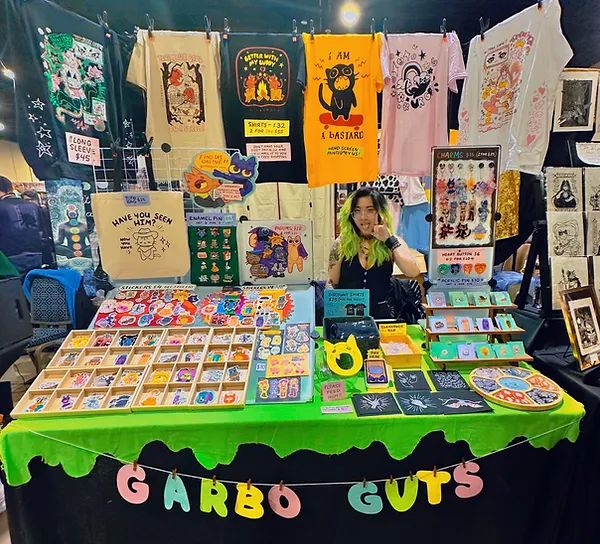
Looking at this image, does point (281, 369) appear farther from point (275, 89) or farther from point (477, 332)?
point (275, 89)

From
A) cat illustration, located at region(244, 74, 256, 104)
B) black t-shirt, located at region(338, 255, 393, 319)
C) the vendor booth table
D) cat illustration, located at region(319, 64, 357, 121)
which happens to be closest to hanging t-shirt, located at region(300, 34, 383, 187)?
cat illustration, located at region(319, 64, 357, 121)

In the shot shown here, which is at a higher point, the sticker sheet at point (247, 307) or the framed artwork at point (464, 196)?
the framed artwork at point (464, 196)

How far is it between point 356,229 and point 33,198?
4.76 metres

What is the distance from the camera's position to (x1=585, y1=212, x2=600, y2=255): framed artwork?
1.63 metres

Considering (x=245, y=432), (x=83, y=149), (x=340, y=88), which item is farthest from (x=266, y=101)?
(x=245, y=432)

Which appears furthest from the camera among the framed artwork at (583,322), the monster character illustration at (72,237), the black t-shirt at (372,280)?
the monster character illustration at (72,237)

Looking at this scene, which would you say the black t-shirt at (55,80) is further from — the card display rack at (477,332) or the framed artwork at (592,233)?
the framed artwork at (592,233)

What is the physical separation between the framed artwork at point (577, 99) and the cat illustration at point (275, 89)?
135 centimetres

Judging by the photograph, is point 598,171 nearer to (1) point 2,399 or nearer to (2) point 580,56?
(2) point 580,56

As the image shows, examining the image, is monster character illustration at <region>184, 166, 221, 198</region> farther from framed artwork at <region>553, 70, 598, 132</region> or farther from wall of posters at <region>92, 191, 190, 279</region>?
framed artwork at <region>553, 70, 598, 132</region>

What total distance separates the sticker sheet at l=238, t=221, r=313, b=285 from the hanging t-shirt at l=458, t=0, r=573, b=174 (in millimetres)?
1107

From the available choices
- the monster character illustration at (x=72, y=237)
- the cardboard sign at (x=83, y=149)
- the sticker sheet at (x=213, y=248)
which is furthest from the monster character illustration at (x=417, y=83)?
the monster character illustration at (x=72, y=237)

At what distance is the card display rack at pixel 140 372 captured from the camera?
126cm

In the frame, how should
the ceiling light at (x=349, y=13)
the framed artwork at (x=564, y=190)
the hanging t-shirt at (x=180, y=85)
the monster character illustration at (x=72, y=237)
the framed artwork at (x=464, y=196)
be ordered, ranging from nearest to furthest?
the framed artwork at (x=464, y=196) → the framed artwork at (x=564, y=190) → the hanging t-shirt at (x=180, y=85) → the ceiling light at (x=349, y=13) → the monster character illustration at (x=72, y=237)
